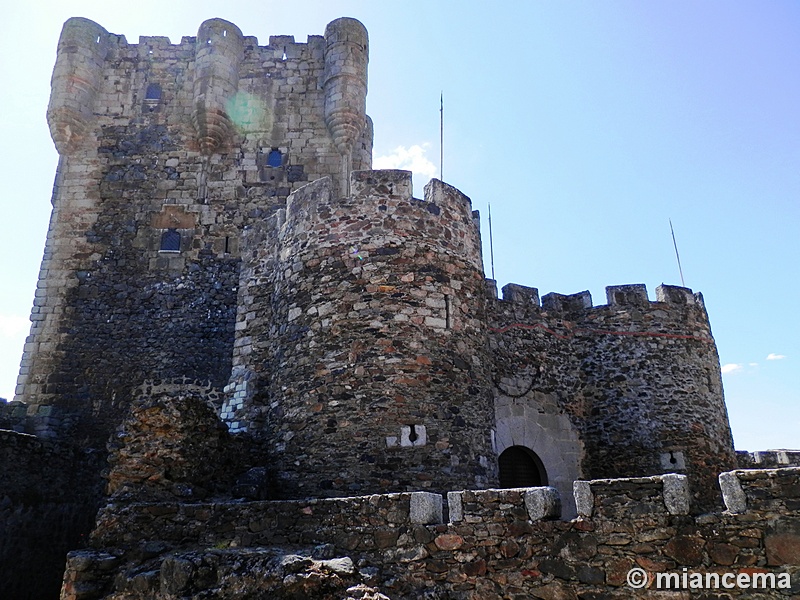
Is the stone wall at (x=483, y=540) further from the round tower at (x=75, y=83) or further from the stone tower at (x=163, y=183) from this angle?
the round tower at (x=75, y=83)

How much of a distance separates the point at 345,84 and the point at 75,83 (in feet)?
19.3

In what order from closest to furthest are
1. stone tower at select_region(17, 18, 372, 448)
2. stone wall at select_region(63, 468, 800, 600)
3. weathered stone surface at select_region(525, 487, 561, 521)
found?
stone wall at select_region(63, 468, 800, 600) → weathered stone surface at select_region(525, 487, 561, 521) → stone tower at select_region(17, 18, 372, 448)

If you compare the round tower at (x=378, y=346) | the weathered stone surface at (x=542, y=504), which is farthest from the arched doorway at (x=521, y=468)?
the weathered stone surface at (x=542, y=504)

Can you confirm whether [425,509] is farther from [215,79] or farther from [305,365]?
[215,79]

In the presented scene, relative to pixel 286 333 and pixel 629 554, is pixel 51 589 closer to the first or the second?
pixel 286 333

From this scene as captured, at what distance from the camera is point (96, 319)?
41.1 ft

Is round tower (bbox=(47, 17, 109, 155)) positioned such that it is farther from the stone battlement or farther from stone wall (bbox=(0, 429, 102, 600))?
the stone battlement

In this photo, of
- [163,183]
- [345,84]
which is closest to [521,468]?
[345,84]

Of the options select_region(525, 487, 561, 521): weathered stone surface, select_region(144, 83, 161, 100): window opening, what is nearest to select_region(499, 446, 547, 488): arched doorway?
select_region(525, 487, 561, 521): weathered stone surface

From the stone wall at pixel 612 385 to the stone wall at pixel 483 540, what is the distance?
4485 millimetres

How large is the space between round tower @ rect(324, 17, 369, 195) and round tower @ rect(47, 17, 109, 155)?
5.22 m

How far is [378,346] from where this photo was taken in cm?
771

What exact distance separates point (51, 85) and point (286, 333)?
982 centimetres

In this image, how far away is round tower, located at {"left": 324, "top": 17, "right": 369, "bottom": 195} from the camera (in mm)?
13938
